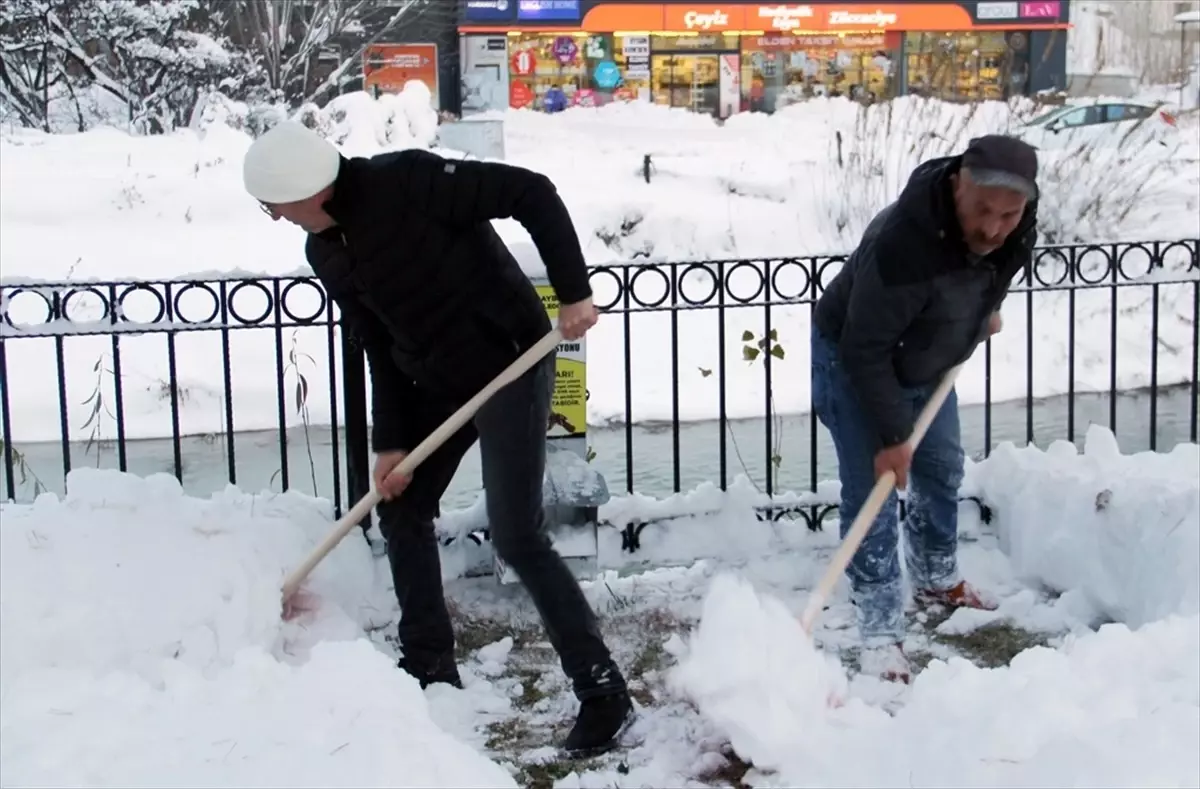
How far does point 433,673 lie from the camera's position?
12.9 ft

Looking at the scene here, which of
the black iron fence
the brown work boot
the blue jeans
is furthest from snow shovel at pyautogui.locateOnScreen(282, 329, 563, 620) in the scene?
the brown work boot

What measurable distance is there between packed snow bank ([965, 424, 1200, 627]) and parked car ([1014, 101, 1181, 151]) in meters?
4.23

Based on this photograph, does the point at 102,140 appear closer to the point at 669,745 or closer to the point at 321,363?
the point at 321,363

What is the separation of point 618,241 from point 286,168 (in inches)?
373

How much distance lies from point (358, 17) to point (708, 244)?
14237 millimetres

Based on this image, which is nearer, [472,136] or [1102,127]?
[1102,127]

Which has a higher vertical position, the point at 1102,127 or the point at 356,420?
the point at 1102,127

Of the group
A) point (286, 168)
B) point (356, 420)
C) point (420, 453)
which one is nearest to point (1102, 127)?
point (356, 420)

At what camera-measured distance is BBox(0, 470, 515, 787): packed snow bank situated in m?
2.92

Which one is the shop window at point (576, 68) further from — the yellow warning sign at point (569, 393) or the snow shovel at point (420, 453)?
the snow shovel at point (420, 453)

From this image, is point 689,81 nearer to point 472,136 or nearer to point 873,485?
point 472,136

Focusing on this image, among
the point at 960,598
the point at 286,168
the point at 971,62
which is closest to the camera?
the point at 286,168

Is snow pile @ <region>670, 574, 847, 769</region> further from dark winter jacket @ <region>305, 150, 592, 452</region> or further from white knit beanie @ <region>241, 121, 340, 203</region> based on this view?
white knit beanie @ <region>241, 121, 340, 203</region>

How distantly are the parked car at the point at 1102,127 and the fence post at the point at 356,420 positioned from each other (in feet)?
18.5
